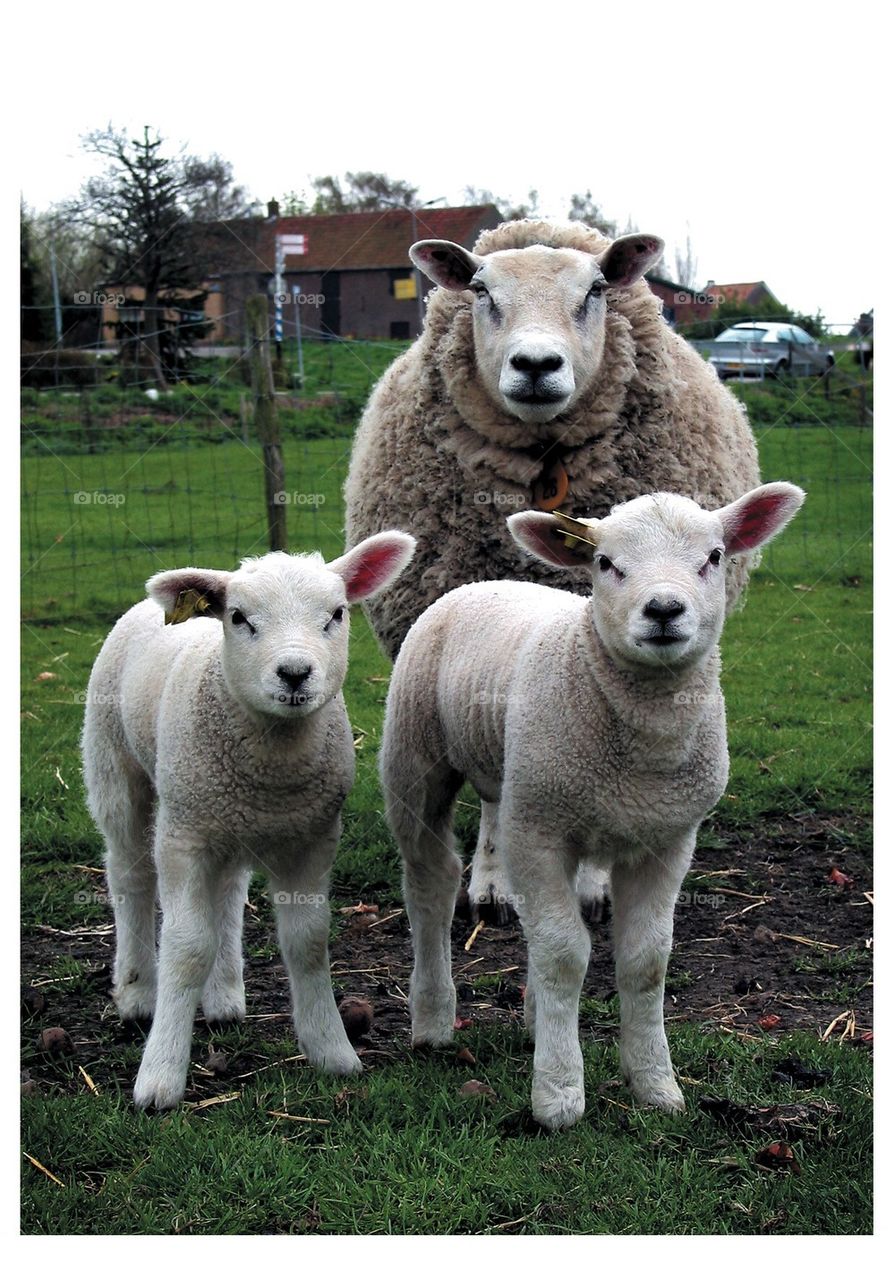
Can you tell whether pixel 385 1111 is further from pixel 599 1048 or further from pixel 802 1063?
pixel 802 1063

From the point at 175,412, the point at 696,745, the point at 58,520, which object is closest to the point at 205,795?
the point at 696,745

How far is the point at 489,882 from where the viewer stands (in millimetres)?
5688

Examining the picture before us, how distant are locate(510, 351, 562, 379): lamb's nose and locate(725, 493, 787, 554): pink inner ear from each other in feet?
4.42

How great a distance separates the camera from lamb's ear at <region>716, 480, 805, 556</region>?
3705mm

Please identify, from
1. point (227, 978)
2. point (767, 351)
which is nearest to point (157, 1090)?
point (227, 978)

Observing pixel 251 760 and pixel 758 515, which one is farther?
pixel 251 760

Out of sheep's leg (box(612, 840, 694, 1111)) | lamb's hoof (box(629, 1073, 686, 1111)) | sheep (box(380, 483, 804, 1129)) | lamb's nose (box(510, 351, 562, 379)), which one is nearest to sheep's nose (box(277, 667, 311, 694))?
sheep (box(380, 483, 804, 1129))

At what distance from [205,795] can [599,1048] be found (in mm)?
1415

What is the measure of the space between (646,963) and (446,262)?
2.86 meters

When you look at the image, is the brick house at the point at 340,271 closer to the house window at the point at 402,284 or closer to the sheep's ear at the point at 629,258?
the house window at the point at 402,284

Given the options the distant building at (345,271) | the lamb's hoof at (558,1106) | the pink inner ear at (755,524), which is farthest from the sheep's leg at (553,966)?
the distant building at (345,271)

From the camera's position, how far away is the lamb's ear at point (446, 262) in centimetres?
532

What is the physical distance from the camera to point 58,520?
11.5 m

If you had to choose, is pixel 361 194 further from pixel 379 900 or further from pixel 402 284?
pixel 379 900
